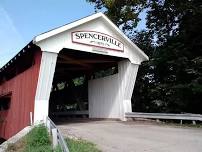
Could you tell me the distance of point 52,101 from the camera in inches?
1077

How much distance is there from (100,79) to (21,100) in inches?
195

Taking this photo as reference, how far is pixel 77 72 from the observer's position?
2280cm

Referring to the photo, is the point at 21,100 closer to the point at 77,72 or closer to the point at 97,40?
the point at 97,40

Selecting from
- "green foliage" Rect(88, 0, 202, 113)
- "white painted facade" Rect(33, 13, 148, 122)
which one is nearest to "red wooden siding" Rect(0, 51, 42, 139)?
"white painted facade" Rect(33, 13, 148, 122)

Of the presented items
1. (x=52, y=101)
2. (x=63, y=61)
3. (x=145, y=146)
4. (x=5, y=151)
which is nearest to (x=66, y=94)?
(x=52, y=101)

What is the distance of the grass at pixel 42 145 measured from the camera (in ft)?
26.8

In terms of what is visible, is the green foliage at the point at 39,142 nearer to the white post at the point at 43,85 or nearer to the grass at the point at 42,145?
the grass at the point at 42,145

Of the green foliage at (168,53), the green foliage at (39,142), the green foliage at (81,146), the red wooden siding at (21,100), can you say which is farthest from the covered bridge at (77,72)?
the green foliage at (81,146)

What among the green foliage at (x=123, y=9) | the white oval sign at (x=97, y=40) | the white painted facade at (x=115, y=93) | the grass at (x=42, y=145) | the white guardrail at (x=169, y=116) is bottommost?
the grass at (x=42, y=145)

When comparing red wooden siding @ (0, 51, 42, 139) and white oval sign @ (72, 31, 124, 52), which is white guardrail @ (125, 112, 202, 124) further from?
red wooden siding @ (0, 51, 42, 139)

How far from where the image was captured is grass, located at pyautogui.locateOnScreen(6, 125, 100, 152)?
8172 millimetres

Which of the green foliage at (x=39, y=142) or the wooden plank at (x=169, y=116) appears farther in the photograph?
the wooden plank at (x=169, y=116)

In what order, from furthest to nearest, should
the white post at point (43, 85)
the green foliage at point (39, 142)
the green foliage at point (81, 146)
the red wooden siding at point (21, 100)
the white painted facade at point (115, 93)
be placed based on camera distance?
the white painted facade at point (115, 93), the red wooden siding at point (21, 100), the white post at point (43, 85), the green foliage at point (39, 142), the green foliage at point (81, 146)

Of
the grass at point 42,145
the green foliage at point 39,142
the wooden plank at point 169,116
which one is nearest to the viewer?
the grass at point 42,145
